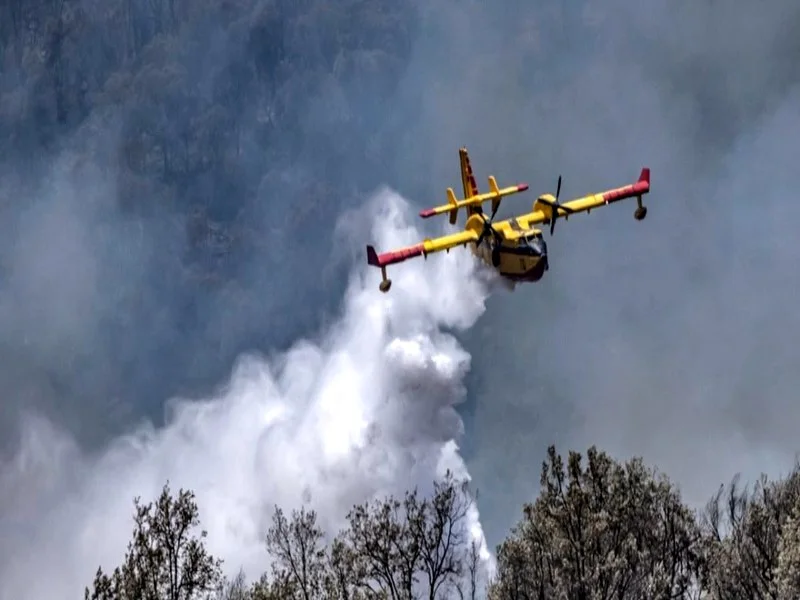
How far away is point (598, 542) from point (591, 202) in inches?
1697

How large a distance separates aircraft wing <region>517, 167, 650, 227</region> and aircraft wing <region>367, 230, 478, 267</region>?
20.5 ft

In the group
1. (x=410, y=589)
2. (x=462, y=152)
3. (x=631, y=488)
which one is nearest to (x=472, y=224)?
(x=462, y=152)

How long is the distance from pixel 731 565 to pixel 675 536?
7.62m

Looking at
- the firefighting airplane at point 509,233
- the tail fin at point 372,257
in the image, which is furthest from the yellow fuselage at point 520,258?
the tail fin at point 372,257

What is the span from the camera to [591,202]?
93.5 meters

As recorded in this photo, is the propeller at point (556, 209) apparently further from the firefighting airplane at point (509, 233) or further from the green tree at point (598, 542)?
the green tree at point (598, 542)

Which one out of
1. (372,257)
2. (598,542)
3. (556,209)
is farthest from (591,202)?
(598,542)

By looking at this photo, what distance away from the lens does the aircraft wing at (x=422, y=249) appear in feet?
269

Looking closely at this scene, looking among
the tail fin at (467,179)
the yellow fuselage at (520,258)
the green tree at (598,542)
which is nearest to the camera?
the green tree at (598,542)

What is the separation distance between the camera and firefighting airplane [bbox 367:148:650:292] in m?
81.0

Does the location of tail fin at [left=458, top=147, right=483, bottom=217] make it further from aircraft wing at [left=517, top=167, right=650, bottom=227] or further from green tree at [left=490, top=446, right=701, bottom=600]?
green tree at [left=490, top=446, right=701, bottom=600]

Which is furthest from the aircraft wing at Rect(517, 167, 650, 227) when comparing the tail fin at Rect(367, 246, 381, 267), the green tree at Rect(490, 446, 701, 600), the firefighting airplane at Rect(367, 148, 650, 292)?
the green tree at Rect(490, 446, 701, 600)

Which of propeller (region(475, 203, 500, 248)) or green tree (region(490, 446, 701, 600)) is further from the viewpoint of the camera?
propeller (region(475, 203, 500, 248))

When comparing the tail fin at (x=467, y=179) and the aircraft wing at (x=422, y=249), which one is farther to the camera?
the tail fin at (x=467, y=179)
